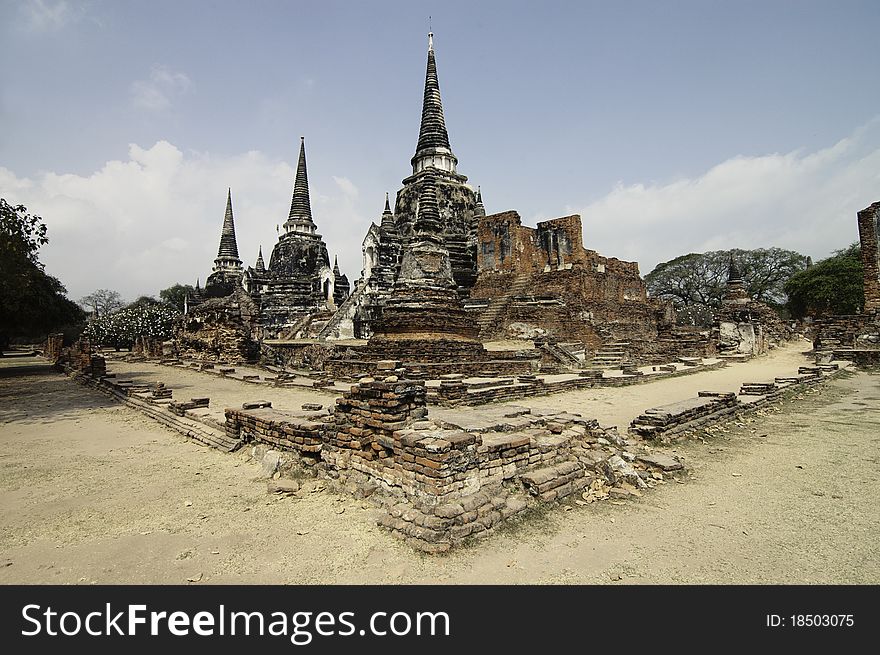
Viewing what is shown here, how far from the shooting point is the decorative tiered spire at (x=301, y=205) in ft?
114

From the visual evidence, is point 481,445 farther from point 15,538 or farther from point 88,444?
point 88,444

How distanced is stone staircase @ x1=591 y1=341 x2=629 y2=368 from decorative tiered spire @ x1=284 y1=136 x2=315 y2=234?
2411 cm

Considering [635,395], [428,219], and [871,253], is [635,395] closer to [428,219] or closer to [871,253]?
[428,219]

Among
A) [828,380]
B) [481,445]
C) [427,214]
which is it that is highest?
[427,214]

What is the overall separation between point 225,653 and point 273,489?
211 centimetres

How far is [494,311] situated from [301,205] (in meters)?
21.4

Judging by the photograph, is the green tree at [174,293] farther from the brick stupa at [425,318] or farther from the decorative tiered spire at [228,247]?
the brick stupa at [425,318]

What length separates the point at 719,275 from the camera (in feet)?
152

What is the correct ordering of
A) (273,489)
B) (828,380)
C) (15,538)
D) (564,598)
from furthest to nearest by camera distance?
(828,380) → (273,489) → (15,538) → (564,598)

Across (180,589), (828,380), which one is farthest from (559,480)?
(828,380)

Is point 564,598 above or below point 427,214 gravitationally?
below

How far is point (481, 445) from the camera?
12.6 ft

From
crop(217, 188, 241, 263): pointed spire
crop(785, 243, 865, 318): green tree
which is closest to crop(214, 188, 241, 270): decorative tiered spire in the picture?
crop(217, 188, 241, 263): pointed spire

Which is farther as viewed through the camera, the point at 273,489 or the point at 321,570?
the point at 273,489
